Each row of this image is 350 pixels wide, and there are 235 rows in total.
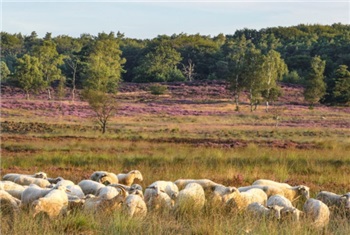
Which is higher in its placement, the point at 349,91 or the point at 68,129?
the point at 349,91

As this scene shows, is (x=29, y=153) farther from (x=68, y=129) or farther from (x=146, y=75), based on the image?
(x=146, y=75)

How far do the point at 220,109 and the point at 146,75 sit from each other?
42.9 meters

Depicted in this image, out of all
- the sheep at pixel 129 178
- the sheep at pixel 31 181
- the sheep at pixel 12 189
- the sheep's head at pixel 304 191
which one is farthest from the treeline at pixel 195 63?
the sheep's head at pixel 304 191

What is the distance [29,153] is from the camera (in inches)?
768

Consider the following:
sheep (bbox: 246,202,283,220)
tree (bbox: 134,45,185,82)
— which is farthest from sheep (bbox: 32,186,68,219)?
tree (bbox: 134,45,185,82)

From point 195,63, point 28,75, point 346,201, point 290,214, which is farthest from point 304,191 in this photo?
point 195,63

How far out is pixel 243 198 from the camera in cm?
900

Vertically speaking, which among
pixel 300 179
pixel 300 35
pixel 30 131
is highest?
pixel 300 35

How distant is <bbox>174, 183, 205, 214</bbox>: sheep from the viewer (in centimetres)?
847

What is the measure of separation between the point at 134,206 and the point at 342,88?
2479 inches

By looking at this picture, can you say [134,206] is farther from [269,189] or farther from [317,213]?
[269,189]

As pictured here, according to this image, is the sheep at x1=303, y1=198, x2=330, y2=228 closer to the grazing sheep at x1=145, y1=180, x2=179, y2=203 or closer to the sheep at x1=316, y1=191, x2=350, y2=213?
the sheep at x1=316, y1=191, x2=350, y2=213

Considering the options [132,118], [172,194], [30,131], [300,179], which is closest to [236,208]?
[172,194]

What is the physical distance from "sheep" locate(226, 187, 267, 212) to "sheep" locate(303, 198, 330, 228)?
112 centimetres
